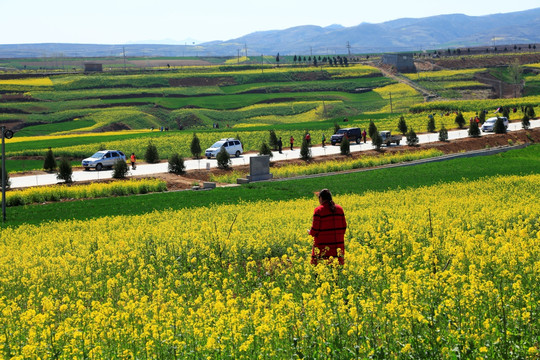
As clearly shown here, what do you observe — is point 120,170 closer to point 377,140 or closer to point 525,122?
point 377,140

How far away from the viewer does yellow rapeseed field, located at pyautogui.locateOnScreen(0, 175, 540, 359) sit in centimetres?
995

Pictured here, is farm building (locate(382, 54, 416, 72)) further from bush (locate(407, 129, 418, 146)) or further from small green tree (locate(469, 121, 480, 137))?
bush (locate(407, 129, 418, 146))

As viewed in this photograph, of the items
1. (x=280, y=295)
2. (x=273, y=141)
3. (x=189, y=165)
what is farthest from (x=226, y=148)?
(x=280, y=295)

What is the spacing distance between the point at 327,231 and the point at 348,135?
53.6m

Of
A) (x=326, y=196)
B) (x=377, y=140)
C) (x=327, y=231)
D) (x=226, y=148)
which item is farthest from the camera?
(x=377, y=140)

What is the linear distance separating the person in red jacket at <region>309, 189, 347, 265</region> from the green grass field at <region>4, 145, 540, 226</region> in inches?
723

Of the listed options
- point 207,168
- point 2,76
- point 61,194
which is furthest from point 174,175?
point 2,76

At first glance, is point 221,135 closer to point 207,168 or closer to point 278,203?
point 207,168

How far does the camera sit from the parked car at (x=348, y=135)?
65.6m

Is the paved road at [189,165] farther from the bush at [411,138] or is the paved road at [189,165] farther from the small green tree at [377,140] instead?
the bush at [411,138]

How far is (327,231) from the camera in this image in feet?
44.7

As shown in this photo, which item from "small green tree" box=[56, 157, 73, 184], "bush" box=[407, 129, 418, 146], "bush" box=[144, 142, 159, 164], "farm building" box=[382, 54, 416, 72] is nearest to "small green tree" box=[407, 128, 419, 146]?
"bush" box=[407, 129, 418, 146]

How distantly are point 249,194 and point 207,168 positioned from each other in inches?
596

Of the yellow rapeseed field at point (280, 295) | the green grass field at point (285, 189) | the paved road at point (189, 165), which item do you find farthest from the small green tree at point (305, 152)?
the yellow rapeseed field at point (280, 295)
